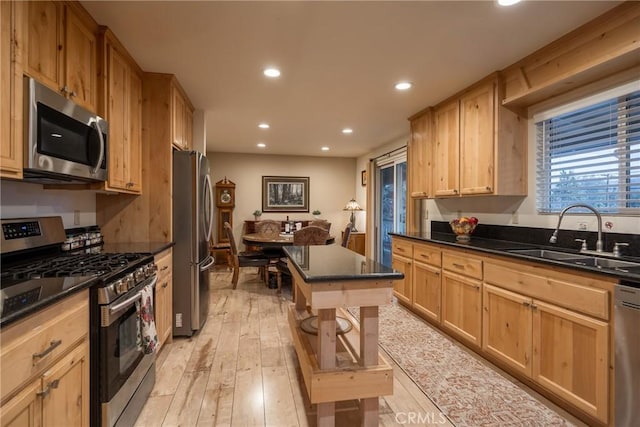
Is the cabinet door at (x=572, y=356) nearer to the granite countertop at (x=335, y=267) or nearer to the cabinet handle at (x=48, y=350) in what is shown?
the granite countertop at (x=335, y=267)

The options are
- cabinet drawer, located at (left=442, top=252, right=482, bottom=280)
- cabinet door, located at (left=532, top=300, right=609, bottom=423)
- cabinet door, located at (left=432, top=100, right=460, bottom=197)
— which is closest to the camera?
cabinet door, located at (left=532, top=300, right=609, bottom=423)

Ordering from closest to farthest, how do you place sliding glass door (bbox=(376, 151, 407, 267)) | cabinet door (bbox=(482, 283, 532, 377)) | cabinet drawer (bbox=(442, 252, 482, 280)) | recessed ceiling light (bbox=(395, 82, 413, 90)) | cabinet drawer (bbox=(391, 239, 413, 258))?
cabinet door (bbox=(482, 283, 532, 377)) → cabinet drawer (bbox=(442, 252, 482, 280)) → recessed ceiling light (bbox=(395, 82, 413, 90)) → cabinet drawer (bbox=(391, 239, 413, 258)) → sliding glass door (bbox=(376, 151, 407, 267))

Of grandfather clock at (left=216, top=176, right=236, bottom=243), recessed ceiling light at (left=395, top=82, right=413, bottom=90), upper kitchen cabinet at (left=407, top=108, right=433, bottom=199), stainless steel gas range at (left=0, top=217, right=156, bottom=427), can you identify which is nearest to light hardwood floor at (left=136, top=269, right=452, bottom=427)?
stainless steel gas range at (left=0, top=217, right=156, bottom=427)

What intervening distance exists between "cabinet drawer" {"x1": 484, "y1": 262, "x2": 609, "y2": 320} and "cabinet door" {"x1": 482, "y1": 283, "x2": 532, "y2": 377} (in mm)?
72

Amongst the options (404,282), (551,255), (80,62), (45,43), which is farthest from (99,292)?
(404,282)

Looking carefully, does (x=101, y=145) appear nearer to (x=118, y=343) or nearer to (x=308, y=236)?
(x=118, y=343)

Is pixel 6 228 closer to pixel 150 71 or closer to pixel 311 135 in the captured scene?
pixel 150 71

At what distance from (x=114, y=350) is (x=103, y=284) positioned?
0.35 metres

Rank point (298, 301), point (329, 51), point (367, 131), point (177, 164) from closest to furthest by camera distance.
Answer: point (329, 51)
point (298, 301)
point (177, 164)
point (367, 131)

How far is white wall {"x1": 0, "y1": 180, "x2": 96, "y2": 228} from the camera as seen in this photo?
5.98 feet

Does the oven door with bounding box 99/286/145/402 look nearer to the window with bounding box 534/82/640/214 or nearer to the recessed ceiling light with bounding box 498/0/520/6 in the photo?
the recessed ceiling light with bounding box 498/0/520/6

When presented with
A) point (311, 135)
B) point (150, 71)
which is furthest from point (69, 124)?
point (311, 135)

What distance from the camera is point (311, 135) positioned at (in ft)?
17.6

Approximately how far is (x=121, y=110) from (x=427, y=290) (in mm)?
3184
